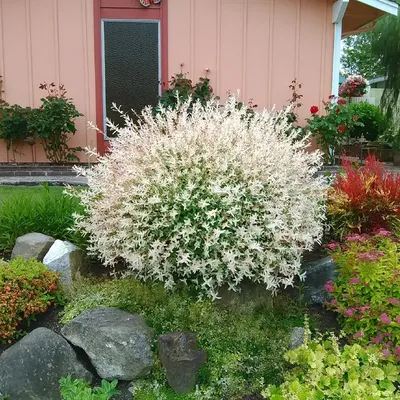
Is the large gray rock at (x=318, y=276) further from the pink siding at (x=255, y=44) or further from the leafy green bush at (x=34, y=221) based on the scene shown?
the pink siding at (x=255, y=44)

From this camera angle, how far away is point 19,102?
7422 millimetres

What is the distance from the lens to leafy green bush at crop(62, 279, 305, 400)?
98.9 inches

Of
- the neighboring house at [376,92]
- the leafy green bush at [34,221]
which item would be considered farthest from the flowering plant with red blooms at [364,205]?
the neighboring house at [376,92]

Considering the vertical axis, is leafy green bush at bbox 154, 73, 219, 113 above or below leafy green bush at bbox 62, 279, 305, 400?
above

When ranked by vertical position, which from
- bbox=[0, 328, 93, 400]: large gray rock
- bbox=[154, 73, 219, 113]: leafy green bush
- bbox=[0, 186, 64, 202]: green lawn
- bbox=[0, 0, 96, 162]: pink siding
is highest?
bbox=[0, 0, 96, 162]: pink siding

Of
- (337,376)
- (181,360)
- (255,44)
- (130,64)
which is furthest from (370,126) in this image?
(181,360)

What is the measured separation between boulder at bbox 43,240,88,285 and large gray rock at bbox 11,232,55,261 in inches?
2.9

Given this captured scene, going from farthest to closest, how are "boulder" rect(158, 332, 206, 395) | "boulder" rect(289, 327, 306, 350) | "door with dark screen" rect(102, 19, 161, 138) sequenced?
"door with dark screen" rect(102, 19, 161, 138) → "boulder" rect(289, 327, 306, 350) → "boulder" rect(158, 332, 206, 395)

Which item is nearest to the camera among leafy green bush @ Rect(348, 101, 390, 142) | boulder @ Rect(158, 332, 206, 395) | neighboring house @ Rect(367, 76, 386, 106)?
boulder @ Rect(158, 332, 206, 395)

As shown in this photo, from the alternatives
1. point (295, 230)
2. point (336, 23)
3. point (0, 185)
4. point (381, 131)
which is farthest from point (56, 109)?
point (381, 131)

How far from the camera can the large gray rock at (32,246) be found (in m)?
3.31

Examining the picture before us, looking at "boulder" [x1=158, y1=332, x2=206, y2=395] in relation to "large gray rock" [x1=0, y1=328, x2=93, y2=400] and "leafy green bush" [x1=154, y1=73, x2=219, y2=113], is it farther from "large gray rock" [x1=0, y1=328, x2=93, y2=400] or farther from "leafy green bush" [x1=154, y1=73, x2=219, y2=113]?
"leafy green bush" [x1=154, y1=73, x2=219, y2=113]

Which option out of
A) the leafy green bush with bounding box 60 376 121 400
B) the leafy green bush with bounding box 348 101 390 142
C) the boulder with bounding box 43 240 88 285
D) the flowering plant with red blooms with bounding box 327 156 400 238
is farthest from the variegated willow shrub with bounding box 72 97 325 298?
the leafy green bush with bounding box 348 101 390 142

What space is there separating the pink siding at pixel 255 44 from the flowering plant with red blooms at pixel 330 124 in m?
0.38
